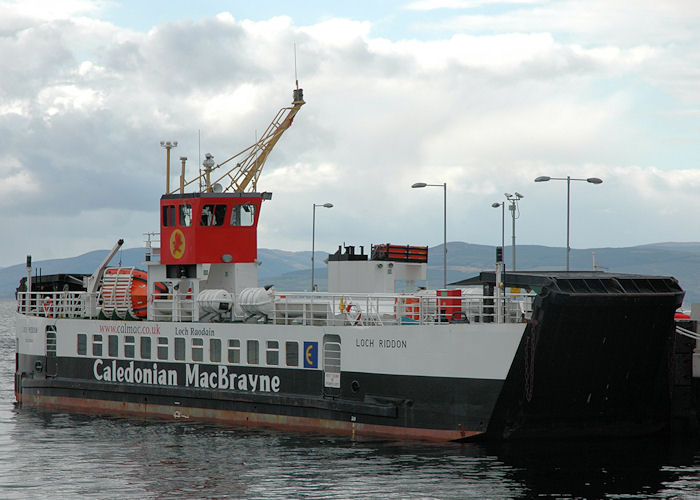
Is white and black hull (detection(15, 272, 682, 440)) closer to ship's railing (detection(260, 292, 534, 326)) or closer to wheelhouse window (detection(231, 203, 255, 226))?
ship's railing (detection(260, 292, 534, 326))

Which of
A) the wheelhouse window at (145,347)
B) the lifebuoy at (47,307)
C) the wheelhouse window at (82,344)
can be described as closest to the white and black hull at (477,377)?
the wheelhouse window at (145,347)

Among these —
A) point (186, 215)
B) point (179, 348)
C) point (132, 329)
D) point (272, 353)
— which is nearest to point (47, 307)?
point (132, 329)

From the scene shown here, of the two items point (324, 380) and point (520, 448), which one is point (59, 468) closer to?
point (324, 380)

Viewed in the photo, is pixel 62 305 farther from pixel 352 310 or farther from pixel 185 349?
pixel 352 310

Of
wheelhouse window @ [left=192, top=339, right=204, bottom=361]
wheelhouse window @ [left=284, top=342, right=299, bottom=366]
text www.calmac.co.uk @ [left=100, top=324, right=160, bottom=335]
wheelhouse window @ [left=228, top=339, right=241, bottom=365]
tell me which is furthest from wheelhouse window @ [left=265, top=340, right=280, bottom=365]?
text www.calmac.co.uk @ [left=100, top=324, right=160, bottom=335]

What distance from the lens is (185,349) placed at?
107 feet

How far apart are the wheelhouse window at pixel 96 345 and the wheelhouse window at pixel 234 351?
6405 millimetres

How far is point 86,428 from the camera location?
32.0m

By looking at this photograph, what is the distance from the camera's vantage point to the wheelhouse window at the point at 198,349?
32.3m

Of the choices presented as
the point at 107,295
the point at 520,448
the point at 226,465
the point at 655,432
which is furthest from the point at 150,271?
the point at 655,432

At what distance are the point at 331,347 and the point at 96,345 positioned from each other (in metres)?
10.8

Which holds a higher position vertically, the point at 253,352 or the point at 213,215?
the point at 213,215

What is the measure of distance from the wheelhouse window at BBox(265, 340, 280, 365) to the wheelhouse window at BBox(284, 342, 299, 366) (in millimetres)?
393

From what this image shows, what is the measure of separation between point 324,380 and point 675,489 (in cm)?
1045
